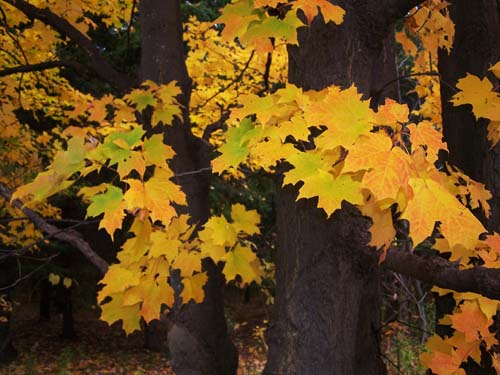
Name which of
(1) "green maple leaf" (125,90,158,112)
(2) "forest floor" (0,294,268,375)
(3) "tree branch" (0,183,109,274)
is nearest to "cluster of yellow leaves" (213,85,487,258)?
(1) "green maple leaf" (125,90,158,112)

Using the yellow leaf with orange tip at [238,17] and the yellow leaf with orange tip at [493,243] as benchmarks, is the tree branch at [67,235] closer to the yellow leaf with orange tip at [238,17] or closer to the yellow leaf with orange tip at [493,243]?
the yellow leaf with orange tip at [238,17]

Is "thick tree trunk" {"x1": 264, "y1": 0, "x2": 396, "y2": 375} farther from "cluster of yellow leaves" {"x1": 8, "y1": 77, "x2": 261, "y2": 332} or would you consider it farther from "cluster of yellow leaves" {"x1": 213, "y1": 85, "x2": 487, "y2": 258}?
"cluster of yellow leaves" {"x1": 8, "y1": 77, "x2": 261, "y2": 332}

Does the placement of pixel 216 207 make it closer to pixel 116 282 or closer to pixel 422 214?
pixel 116 282

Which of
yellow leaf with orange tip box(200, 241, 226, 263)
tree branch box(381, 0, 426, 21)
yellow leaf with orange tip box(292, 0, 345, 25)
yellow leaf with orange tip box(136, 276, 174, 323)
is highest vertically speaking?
tree branch box(381, 0, 426, 21)

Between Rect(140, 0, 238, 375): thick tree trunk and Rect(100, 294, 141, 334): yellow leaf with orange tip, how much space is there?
2.70 feet

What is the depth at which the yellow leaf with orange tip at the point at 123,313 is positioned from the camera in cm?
247

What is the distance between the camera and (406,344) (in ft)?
22.0

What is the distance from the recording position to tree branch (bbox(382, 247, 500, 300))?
1.47 meters

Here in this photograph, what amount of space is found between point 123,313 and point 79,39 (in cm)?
188

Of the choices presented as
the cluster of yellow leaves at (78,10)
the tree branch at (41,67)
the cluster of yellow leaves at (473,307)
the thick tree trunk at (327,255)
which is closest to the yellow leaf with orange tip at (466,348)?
the cluster of yellow leaves at (473,307)

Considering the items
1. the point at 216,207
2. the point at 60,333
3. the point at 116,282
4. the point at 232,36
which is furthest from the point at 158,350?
the point at 232,36

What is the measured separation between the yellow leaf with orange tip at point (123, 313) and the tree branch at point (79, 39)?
157 cm

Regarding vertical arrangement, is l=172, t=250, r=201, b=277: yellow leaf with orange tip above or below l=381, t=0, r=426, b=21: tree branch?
below

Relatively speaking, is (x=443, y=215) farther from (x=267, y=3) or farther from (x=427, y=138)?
(x=267, y=3)
